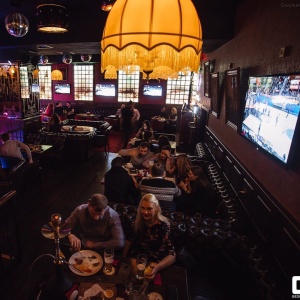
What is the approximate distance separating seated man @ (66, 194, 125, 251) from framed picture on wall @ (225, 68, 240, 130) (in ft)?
7.59

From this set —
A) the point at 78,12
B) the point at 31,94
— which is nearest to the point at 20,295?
the point at 78,12

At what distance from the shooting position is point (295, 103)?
1.97 metres

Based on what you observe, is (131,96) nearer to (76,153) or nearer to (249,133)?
(76,153)

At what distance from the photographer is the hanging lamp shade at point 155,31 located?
1113 millimetres

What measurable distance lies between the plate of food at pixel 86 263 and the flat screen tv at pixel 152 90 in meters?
11.8

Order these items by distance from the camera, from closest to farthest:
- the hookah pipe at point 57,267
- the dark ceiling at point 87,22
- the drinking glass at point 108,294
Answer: the hookah pipe at point 57,267, the drinking glass at point 108,294, the dark ceiling at point 87,22

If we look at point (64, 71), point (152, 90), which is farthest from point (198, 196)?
point (64, 71)

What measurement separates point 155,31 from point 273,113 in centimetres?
176

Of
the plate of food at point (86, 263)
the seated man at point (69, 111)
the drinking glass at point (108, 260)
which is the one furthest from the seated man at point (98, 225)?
the seated man at point (69, 111)

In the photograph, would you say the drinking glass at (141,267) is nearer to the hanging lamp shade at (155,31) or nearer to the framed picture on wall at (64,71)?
the hanging lamp shade at (155,31)

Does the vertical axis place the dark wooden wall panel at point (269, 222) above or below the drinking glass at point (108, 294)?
above

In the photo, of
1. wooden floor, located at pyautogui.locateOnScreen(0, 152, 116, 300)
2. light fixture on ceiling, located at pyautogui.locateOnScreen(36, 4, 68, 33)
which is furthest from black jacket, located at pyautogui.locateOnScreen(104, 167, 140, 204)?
light fixture on ceiling, located at pyautogui.locateOnScreen(36, 4, 68, 33)

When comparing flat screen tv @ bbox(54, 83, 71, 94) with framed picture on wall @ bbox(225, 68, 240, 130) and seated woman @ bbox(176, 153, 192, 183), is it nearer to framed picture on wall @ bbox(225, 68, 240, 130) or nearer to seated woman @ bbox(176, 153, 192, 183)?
seated woman @ bbox(176, 153, 192, 183)

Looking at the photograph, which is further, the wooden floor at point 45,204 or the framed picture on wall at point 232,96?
the framed picture on wall at point 232,96
